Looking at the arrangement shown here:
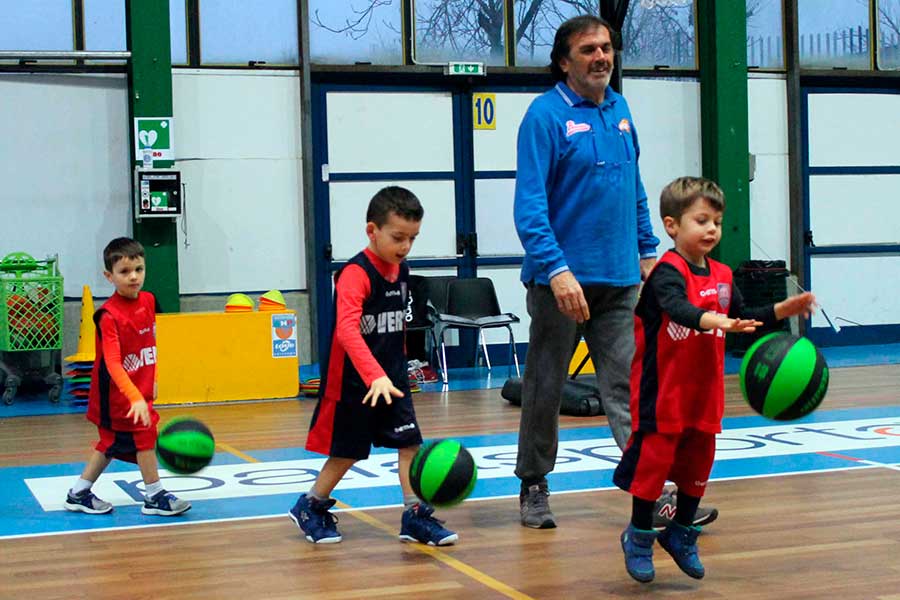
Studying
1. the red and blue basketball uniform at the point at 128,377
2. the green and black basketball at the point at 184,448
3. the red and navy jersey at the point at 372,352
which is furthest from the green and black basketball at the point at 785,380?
the red and blue basketball uniform at the point at 128,377

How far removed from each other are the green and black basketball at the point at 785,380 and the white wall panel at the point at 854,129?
10.3 meters

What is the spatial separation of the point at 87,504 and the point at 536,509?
1976 mm

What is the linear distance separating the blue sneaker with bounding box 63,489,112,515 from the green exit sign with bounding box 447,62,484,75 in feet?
25.0

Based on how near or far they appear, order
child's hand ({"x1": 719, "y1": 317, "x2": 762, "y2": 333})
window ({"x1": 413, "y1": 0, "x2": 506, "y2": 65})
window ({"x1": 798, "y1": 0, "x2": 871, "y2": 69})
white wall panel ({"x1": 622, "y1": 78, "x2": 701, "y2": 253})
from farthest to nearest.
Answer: window ({"x1": 798, "y1": 0, "x2": 871, "y2": 69}), white wall panel ({"x1": 622, "y1": 78, "x2": 701, "y2": 253}), window ({"x1": 413, "y1": 0, "x2": 506, "y2": 65}), child's hand ({"x1": 719, "y1": 317, "x2": 762, "y2": 333})

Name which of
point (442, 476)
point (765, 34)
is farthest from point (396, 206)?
point (765, 34)

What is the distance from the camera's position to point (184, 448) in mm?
4992

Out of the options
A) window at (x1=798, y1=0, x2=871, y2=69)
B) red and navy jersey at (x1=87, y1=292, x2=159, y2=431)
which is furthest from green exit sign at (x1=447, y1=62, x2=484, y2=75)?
red and navy jersey at (x1=87, y1=292, x2=159, y2=431)

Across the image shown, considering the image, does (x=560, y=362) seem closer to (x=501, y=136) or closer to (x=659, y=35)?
Result: (x=501, y=136)

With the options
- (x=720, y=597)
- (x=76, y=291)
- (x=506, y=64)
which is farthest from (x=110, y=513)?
(x=506, y=64)

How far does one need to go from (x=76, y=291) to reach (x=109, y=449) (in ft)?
20.9

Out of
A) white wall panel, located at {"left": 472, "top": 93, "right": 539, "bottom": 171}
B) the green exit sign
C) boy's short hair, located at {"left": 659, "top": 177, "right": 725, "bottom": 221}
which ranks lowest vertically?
boy's short hair, located at {"left": 659, "top": 177, "right": 725, "bottom": 221}

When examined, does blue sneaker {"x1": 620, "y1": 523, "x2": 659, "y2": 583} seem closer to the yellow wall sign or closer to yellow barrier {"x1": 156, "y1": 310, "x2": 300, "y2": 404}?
yellow barrier {"x1": 156, "y1": 310, "x2": 300, "y2": 404}

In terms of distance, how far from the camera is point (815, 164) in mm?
13594

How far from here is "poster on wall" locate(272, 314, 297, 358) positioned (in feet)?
32.5
